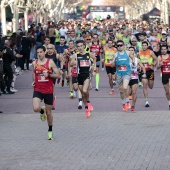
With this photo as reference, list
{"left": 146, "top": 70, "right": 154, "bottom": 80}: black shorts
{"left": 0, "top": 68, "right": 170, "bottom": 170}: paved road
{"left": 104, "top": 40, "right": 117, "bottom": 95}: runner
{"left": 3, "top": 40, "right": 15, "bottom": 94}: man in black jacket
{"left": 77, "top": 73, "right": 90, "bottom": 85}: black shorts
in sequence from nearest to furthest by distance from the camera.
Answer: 1. {"left": 0, "top": 68, "right": 170, "bottom": 170}: paved road
2. {"left": 77, "top": 73, "right": 90, "bottom": 85}: black shorts
3. {"left": 146, "top": 70, "right": 154, "bottom": 80}: black shorts
4. {"left": 104, "top": 40, "right": 117, "bottom": 95}: runner
5. {"left": 3, "top": 40, "right": 15, "bottom": 94}: man in black jacket

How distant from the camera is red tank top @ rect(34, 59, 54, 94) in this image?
44.5 ft

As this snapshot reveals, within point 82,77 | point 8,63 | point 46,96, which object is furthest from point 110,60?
point 46,96

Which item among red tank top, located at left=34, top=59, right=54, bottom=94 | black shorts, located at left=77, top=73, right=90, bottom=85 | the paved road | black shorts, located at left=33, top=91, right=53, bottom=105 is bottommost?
the paved road

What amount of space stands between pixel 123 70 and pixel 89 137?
13.7 feet

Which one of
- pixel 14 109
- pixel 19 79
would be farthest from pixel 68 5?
pixel 14 109

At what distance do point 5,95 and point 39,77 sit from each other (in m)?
9.10

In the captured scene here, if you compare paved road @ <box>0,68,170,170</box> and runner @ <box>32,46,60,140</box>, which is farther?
runner @ <box>32,46,60,140</box>

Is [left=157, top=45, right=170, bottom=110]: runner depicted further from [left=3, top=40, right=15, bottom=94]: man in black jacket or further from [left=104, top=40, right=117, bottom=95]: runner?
[left=3, top=40, right=15, bottom=94]: man in black jacket

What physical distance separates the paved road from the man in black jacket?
1952 millimetres

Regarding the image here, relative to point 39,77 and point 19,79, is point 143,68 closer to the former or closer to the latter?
point 39,77

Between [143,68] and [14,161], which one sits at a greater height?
[143,68]

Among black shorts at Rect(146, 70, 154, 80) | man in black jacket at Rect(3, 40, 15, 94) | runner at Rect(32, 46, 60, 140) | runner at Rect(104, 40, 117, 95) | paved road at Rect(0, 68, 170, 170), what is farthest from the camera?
man in black jacket at Rect(3, 40, 15, 94)

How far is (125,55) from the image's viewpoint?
18.1 m

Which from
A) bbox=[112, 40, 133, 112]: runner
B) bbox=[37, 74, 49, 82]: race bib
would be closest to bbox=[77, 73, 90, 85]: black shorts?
bbox=[112, 40, 133, 112]: runner
